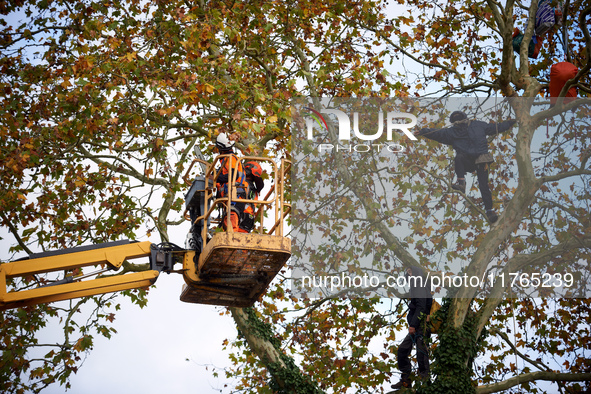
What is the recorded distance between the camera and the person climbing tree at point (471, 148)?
46.6 feet

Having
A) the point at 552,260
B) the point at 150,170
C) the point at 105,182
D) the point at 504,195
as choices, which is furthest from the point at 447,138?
the point at 105,182

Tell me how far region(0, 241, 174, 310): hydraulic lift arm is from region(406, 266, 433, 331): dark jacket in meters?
4.95

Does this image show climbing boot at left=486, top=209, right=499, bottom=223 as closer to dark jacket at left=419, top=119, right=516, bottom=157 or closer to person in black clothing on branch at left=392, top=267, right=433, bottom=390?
dark jacket at left=419, top=119, right=516, bottom=157

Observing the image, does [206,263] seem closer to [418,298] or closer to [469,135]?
[418,298]

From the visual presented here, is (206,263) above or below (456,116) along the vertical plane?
below

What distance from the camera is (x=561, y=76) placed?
13562 millimetres

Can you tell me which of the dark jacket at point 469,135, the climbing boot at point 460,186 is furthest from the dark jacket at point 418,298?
the dark jacket at point 469,135

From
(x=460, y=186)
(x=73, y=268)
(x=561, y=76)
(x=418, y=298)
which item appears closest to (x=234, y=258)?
(x=73, y=268)

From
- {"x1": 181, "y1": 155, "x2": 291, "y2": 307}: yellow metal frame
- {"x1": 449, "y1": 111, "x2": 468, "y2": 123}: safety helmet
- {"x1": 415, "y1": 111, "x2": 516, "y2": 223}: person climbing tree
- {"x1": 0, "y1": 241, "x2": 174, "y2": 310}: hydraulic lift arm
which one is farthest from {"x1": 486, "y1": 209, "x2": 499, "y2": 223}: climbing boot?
{"x1": 0, "y1": 241, "x2": 174, "y2": 310}: hydraulic lift arm

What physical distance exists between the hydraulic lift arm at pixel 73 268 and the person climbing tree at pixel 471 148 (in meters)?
6.41

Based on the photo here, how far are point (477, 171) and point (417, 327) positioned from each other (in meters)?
3.21

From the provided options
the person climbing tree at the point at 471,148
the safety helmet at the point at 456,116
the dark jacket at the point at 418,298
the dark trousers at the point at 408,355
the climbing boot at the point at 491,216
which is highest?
the safety helmet at the point at 456,116

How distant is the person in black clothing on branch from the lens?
45.1ft

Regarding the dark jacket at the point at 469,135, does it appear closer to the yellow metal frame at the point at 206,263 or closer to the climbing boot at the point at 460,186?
the climbing boot at the point at 460,186
